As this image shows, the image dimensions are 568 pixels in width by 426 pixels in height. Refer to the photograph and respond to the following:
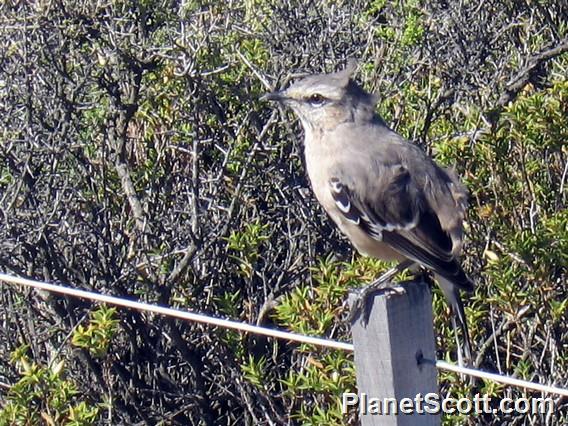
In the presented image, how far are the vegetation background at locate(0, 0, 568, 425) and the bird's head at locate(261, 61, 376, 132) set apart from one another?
1.31 feet

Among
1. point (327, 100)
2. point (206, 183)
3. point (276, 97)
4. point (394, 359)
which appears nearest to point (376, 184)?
point (327, 100)

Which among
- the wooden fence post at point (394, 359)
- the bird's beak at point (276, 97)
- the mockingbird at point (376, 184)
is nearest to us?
the wooden fence post at point (394, 359)

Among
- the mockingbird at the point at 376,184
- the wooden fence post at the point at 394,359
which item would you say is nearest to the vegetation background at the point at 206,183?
the mockingbird at the point at 376,184

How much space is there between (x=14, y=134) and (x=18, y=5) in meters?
0.67

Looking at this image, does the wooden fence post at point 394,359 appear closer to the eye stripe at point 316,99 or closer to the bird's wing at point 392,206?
the bird's wing at point 392,206

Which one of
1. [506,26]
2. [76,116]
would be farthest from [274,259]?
[506,26]

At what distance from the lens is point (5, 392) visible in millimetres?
5926

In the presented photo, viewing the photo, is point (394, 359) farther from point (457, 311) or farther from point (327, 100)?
point (327, 100)

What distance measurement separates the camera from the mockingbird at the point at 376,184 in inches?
195

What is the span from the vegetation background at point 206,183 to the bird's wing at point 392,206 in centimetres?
37

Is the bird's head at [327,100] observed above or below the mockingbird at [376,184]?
above

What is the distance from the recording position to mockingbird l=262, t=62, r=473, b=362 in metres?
4.95

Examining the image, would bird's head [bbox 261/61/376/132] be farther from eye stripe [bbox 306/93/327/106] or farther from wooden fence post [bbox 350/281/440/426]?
wooden fence post [bbox 350/281/440/426]

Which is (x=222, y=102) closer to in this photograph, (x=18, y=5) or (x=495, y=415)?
(x=18, y=5)
